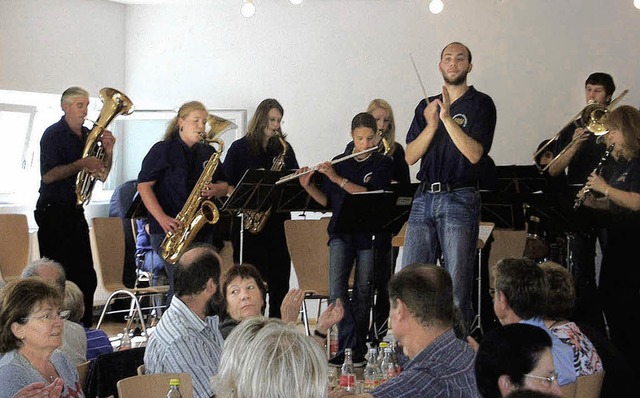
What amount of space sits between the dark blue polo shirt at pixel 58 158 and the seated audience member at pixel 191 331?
2804 millimetres

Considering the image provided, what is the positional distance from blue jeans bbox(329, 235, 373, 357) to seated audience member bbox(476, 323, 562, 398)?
3.96 metres

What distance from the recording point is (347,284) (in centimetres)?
666

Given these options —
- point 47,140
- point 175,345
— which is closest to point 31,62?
point 47,140

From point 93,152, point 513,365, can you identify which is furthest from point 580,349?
point 93,152

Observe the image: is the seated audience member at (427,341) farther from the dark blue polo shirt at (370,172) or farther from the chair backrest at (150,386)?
the dark blue polo shirt at (370,172)

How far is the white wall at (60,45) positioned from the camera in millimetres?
8594

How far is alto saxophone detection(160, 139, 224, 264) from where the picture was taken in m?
6.64

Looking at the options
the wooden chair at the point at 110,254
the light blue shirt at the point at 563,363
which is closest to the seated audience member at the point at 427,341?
the light blue shirt at the point at 563,363

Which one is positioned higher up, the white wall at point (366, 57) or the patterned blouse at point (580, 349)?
the white wall at point (366, 57)

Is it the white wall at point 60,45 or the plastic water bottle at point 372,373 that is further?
the white wall at point 60,45

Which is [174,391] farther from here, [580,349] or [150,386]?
[580,349]

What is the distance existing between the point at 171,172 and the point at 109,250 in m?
1.39

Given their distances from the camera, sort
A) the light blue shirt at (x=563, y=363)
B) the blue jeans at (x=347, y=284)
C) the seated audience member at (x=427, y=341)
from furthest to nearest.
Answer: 1. the blue jeans at (x=347, y=284)
2. the light blue shirt at (x=563, y=363)
3. the seated audience member at (x=427, y=341)

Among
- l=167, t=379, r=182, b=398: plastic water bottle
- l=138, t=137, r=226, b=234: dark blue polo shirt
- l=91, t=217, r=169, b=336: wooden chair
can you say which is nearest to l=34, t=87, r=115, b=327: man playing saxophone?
l=138, t=137, r=226, b=234: dark blue polo shirt
